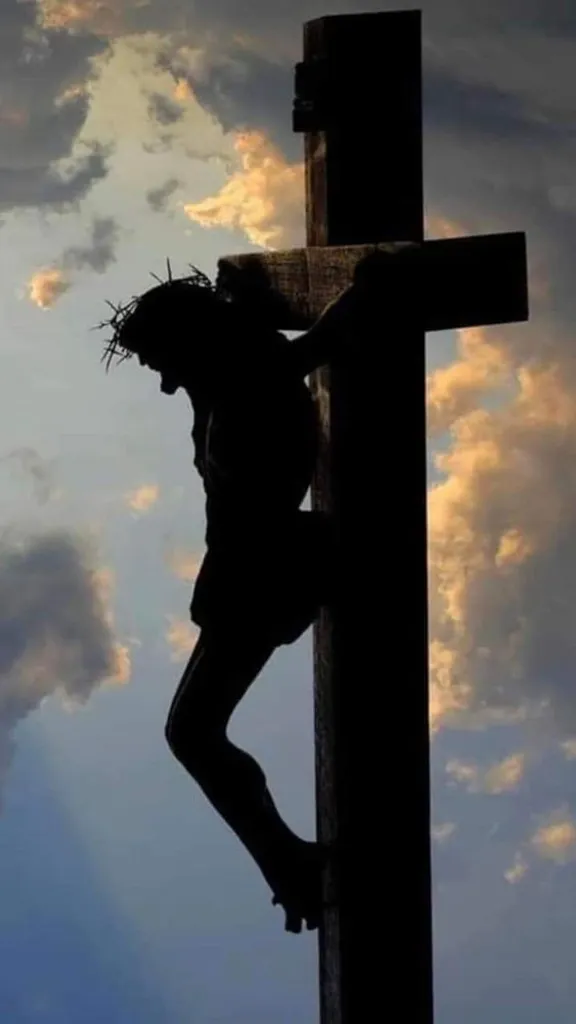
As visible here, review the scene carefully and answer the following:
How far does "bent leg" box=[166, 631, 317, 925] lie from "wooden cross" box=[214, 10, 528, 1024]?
0.17m

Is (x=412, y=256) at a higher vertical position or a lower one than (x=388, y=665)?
higher

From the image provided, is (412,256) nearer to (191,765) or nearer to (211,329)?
(211,329)

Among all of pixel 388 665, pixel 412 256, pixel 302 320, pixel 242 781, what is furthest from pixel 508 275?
pixel 242 781

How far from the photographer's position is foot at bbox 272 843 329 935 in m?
4.34

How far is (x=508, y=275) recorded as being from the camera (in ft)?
13.4

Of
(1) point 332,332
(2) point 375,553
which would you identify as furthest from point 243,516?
(1) point 332,332

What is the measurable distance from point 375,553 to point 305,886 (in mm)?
823

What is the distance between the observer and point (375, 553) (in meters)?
4.29

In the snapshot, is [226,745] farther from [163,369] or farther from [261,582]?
[163,369]

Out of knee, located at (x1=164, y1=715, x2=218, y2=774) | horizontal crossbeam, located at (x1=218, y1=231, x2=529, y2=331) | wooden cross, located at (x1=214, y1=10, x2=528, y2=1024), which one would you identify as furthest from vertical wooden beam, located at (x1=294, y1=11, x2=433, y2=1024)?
knee, located at (x1=164, y1=715, x2=218, y2=774)

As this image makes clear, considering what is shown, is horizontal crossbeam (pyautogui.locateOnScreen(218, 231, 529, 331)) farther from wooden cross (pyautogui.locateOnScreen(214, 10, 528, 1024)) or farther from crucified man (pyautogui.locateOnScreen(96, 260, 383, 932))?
crucified man (pyautogui.locateOnScreen(96, 260, 383, 932))

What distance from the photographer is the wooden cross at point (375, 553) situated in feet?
14.1

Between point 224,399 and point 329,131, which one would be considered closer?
point 224,399

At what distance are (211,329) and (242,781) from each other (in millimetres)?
1070
